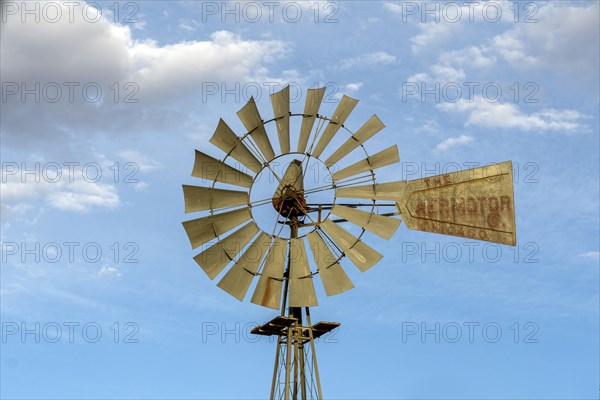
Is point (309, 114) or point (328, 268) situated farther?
point (309, 114)

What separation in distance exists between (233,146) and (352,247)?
90.8 inches

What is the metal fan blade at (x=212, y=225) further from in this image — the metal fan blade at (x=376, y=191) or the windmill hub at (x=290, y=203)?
the metal fan blade at (x=376, y=191)

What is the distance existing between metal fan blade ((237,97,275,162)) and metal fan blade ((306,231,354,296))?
1.39m

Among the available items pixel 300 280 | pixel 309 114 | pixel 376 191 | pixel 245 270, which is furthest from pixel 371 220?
pixel 245 270

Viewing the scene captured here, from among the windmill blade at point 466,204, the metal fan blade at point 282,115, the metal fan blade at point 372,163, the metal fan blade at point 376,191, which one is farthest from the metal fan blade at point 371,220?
the metal fan blade at point 282,115

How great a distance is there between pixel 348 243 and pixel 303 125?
1872 millimetres

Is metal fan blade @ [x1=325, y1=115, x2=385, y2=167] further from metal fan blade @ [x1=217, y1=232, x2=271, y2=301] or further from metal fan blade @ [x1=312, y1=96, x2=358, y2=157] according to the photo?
metal fan blade @ [x1=217, y1=232, x2=271, y2=301]

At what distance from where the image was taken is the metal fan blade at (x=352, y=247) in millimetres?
13203

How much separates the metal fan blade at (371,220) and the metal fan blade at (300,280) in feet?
2.40

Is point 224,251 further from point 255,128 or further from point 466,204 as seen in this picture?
point 466,204

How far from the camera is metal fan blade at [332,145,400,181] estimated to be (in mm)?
13695

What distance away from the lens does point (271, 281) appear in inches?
527

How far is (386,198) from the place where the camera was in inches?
535

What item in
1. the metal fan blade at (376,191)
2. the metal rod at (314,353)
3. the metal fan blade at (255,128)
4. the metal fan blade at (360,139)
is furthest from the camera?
the metal fan blade at (255,128)
